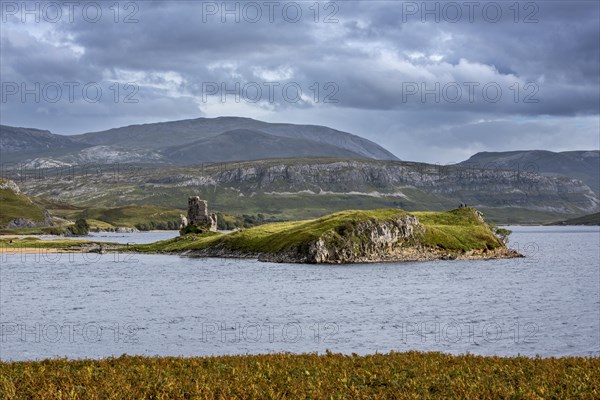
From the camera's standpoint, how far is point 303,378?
86.4ft

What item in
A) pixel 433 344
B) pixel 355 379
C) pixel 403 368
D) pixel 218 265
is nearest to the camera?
pixel 355 379

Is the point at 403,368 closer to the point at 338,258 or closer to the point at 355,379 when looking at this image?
the point at 355,379

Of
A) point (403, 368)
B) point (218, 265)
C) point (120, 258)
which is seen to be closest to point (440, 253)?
point (218, 265)

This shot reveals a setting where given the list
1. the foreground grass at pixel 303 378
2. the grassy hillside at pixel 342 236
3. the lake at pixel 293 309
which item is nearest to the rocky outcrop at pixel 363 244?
the grassy hillside at pixel 342 236

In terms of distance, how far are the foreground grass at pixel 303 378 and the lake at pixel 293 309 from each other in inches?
1058

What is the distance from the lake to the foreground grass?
2688cm

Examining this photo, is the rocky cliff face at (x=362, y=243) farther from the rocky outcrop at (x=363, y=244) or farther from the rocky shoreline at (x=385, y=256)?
the rocky shoreline at (x=385, y=256)

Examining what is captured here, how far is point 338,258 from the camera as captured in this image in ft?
551

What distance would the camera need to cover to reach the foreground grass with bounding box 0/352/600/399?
2364 cm

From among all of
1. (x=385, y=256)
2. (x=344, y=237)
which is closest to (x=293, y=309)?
(x=344, y=237)

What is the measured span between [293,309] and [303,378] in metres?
60.3

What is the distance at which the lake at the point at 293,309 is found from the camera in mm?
60344

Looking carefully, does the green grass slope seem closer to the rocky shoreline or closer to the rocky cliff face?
the rocky cliff face

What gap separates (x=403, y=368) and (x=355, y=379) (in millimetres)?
3174
